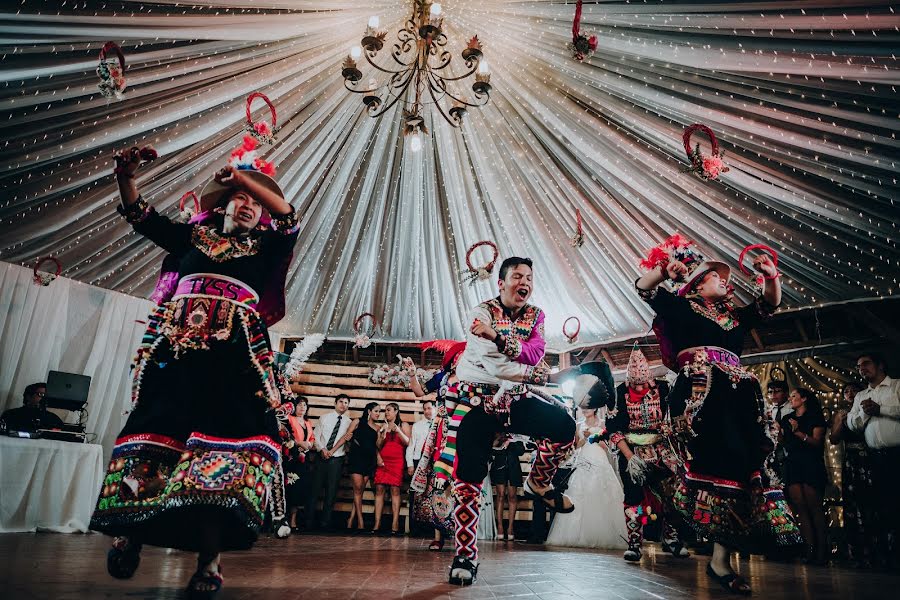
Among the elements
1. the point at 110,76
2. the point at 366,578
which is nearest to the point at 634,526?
the point at 366,578

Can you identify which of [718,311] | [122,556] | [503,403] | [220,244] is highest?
[718,311]

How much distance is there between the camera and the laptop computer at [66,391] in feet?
17.7

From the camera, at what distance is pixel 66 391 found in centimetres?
549

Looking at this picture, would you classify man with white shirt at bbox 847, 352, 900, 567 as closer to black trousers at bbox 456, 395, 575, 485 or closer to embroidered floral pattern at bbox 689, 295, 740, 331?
embroidered floral pattern at bbox 689, 295, 740, 331

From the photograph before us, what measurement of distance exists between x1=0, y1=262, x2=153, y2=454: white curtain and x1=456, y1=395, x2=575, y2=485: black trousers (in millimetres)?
4739

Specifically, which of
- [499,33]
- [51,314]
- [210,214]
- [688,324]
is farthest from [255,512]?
[51,314]

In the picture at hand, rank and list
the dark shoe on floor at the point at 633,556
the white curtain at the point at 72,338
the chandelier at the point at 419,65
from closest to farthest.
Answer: the chandelier at the point at 419,65 → the dark shoe on floor at the point at 633,556 → the white curtain at the point at 72,338

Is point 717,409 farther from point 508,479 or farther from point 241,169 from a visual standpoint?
point 508,479

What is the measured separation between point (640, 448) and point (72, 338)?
6124 millimetres

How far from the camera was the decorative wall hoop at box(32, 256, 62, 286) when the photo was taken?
5855mm

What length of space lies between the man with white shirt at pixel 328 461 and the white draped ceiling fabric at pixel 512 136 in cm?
218

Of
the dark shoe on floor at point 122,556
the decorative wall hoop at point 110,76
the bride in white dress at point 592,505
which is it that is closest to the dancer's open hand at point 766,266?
the dark shoe on floor at point 122,556

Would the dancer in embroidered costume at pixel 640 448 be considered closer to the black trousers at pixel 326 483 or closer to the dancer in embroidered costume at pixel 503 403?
the dancer in embroidered costume at pixel 503 403

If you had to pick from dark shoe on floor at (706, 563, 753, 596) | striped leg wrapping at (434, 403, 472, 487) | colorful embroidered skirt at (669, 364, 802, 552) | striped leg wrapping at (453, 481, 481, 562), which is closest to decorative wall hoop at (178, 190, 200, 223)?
striped leg wrapping at (434, 403, 472, 487)
